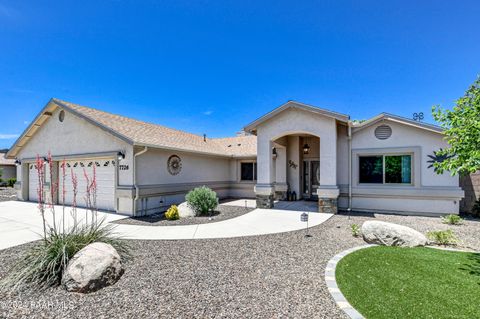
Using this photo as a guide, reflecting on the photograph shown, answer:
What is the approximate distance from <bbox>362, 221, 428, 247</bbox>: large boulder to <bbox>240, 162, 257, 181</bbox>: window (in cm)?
1051

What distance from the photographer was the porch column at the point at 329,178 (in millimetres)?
10859

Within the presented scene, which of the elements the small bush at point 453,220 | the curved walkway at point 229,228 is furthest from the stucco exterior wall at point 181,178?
the small bush at point 453,220

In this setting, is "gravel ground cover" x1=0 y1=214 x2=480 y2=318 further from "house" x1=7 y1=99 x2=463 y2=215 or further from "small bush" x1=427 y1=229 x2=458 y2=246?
"house" x1=7 y1=99 x2=463 y2=215

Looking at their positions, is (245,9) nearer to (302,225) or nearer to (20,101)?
(302,225)

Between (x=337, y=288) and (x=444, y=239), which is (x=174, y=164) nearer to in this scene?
(x=337, y=288)

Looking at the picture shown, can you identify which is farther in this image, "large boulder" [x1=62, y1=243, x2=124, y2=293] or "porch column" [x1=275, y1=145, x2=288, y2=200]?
"porch column" [x1=275, y1=145, x2=288, y2=200]

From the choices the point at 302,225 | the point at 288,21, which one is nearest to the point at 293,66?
the point at 288,21

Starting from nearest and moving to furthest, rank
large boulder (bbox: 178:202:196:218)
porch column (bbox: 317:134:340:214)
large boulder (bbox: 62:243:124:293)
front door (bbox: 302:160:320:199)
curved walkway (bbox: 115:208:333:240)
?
large boulder (bbox: 62:243:124:293), curved walkway (bbox: 115:208:333:240), large boulder (bbox: 178:202:196:218), porch column (bbox: 317:134:340:214), front door (bbox: 302:160:320:199)

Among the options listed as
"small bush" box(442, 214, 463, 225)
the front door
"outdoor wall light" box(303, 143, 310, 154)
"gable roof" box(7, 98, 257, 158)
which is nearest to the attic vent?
the front door

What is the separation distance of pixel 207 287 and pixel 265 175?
859 cm

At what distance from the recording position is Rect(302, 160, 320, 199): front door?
47.7 feet

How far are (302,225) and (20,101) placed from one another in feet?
72.2

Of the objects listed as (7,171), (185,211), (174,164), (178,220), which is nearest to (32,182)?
(174,164)

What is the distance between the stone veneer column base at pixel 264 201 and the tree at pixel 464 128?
770 cm
